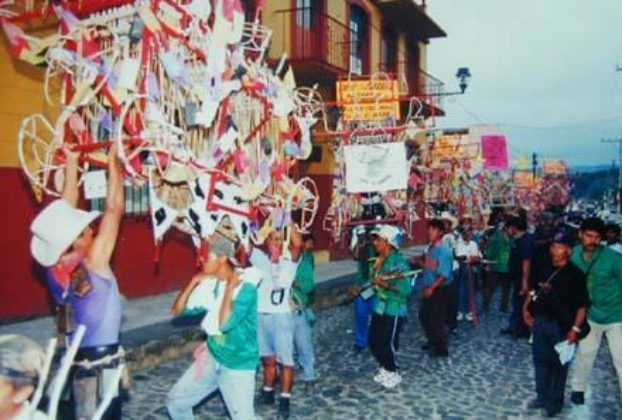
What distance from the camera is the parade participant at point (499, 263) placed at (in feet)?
38.2

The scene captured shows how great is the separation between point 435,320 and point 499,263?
3614 millimetres

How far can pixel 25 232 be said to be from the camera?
→ 29.0ft

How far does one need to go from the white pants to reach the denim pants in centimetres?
380

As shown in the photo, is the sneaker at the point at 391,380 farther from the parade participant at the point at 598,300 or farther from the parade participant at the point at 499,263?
the parade participant at the point at 499,263

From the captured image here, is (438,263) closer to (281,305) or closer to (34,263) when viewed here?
(281,305)

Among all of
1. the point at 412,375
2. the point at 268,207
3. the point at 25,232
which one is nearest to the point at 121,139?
the point at 268,207

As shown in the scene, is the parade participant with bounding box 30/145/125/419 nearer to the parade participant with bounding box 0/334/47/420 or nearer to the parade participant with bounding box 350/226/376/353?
the parade participant with bounding box 0/334/47/420

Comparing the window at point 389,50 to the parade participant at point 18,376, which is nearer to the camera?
the parade participant at point 18,376

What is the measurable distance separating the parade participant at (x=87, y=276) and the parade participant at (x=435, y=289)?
536 cm

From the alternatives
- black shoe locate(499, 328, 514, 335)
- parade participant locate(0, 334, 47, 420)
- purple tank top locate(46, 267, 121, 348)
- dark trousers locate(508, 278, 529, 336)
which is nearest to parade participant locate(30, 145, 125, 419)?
purple tank top locate(46, 267, 121, 348)

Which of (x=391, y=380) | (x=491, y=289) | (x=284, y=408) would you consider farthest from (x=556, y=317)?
(x=491, y=289)

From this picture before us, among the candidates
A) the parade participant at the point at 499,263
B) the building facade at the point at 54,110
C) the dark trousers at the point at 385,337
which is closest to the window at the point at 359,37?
the building facade at the point at 54,110

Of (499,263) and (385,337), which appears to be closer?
(385,337)

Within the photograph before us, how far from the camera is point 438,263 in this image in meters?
8.64
